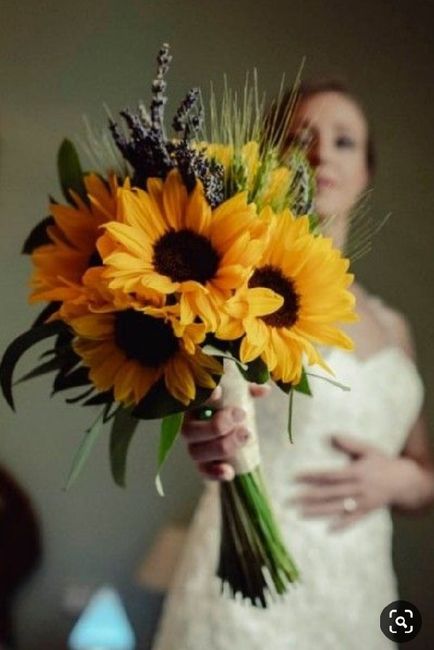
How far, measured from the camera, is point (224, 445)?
0.79 m

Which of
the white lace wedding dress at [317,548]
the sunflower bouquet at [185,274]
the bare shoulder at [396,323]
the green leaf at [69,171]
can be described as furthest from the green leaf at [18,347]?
the bare shoulder at [396,323]

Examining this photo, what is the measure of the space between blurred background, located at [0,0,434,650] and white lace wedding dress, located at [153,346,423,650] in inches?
0.9

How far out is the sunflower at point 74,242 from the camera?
0.72 m

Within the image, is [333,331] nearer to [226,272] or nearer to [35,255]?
[226,272]

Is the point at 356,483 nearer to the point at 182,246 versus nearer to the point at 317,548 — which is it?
the point at 317,548

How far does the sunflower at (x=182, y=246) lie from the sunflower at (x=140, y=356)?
38 millimetres

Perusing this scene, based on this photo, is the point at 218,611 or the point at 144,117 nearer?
the point at 144,117

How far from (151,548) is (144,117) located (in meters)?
0.42

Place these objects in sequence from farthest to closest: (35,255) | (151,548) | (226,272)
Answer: (151,548), (35,255), (226,272)

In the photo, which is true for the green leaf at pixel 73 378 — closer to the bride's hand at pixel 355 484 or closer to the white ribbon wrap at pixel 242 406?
the white ribbon wrap at pixel 242 406

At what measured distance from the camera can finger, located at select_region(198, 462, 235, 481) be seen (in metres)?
0.80

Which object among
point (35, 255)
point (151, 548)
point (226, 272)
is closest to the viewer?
point (226, 272)

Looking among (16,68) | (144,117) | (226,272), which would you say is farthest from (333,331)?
(16,68)

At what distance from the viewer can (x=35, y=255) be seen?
2.48ft
